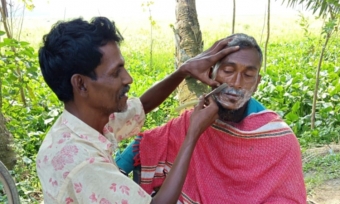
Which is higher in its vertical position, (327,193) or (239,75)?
(239,75)

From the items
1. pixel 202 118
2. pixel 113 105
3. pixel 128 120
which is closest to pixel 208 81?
pixel 202 118

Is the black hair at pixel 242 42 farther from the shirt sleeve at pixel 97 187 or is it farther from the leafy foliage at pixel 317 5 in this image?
the leafy foliage at pixel 317 5

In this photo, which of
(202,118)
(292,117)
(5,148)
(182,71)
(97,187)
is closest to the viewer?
(97,187)

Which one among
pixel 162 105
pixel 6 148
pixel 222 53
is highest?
pixel 222 53

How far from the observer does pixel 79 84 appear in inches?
68.2

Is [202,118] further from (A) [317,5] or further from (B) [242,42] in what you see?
(A) [317,5]

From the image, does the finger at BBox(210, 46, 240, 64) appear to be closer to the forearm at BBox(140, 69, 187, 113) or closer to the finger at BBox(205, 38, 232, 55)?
the finger at BBox(205, 38, 232, 55)

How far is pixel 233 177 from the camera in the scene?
7.44ft

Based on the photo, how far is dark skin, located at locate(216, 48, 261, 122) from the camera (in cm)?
221

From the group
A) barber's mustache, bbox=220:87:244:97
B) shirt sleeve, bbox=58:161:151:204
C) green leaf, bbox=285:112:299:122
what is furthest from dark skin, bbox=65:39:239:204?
green leaf, bbox=285:112:299:122

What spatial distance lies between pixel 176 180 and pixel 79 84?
0.53 metres

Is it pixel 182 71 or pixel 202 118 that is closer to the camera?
pixel 202 118

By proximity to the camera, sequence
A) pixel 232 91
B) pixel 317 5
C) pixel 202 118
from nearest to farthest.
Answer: pixel 202 118 → pixel 232 91 → pixel 317 5

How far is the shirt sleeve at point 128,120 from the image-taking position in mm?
2277
